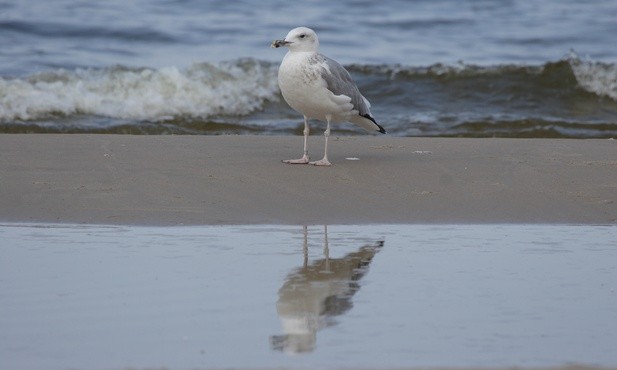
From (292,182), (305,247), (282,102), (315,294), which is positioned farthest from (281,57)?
(315,294)

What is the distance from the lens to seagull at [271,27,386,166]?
8305 mm

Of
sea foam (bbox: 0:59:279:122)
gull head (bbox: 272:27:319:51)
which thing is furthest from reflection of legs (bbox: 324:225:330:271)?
sea foam (bbox: 0:59:279:122)

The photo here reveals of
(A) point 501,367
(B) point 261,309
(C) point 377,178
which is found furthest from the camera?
(C) point 377,178

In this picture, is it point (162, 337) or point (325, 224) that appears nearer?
point (162, 337)

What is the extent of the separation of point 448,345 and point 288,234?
2.15 m

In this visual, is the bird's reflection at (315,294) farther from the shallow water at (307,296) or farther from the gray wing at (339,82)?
the gray wing at (339,82)

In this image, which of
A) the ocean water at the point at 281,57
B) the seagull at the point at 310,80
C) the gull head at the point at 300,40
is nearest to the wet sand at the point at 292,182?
the seagull at the point at 310,80

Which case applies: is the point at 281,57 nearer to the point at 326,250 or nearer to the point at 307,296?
the point at 326,250

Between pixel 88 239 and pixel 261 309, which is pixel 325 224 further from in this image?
pixel 261 309

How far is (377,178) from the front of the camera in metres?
7.73

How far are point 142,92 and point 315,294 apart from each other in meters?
9.30

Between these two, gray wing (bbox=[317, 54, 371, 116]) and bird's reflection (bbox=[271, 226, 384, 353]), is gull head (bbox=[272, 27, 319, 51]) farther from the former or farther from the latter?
bird's reflection (bbox=[271, 226, 384, 353])

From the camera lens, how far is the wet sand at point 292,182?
6668 millimetres

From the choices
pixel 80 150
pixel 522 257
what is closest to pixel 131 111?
pixel 80 150
